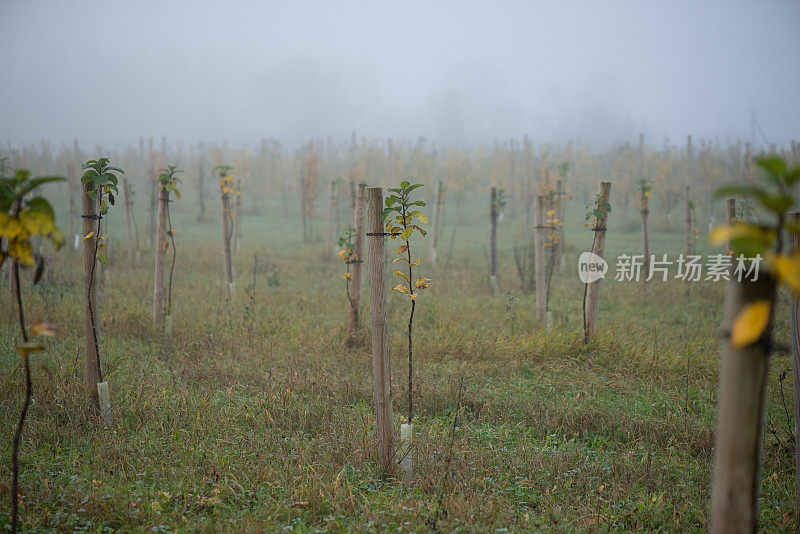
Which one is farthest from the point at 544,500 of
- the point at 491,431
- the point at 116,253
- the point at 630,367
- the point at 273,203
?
the point at 273,203

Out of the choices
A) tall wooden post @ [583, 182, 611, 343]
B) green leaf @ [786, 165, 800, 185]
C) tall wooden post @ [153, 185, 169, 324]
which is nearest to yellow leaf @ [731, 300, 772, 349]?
green leaf @ [786, 165, 800, 185]

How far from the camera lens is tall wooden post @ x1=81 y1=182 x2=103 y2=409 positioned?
357 cm

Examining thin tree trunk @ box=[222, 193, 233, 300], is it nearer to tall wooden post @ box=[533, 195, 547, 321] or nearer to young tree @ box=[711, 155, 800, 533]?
tall wooden post @ box=[533, 195, 547, 321]

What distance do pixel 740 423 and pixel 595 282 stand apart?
414 centimetres

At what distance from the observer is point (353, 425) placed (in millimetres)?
3592

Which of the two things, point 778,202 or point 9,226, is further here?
point 9,226

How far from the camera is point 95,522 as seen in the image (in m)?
2.51

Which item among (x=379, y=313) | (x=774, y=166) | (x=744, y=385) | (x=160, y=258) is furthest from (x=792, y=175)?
(x=160, y=258)

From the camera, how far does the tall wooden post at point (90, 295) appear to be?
11.7 ft

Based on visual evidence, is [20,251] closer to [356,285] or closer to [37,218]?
[37,218]

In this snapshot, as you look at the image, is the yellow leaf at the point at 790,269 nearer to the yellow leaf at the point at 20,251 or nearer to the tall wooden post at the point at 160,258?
the yellow leaf at the point at 20,251

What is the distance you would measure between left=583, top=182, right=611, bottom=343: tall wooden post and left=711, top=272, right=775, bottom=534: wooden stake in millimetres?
3947

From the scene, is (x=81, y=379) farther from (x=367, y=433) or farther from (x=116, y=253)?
(x=116, y=253)

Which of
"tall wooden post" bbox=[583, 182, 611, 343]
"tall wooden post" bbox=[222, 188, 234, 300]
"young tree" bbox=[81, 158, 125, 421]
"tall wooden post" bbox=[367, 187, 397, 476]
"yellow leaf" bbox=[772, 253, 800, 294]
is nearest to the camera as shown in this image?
"yellow leaf" bbox=[772, 253, 800, 294]
